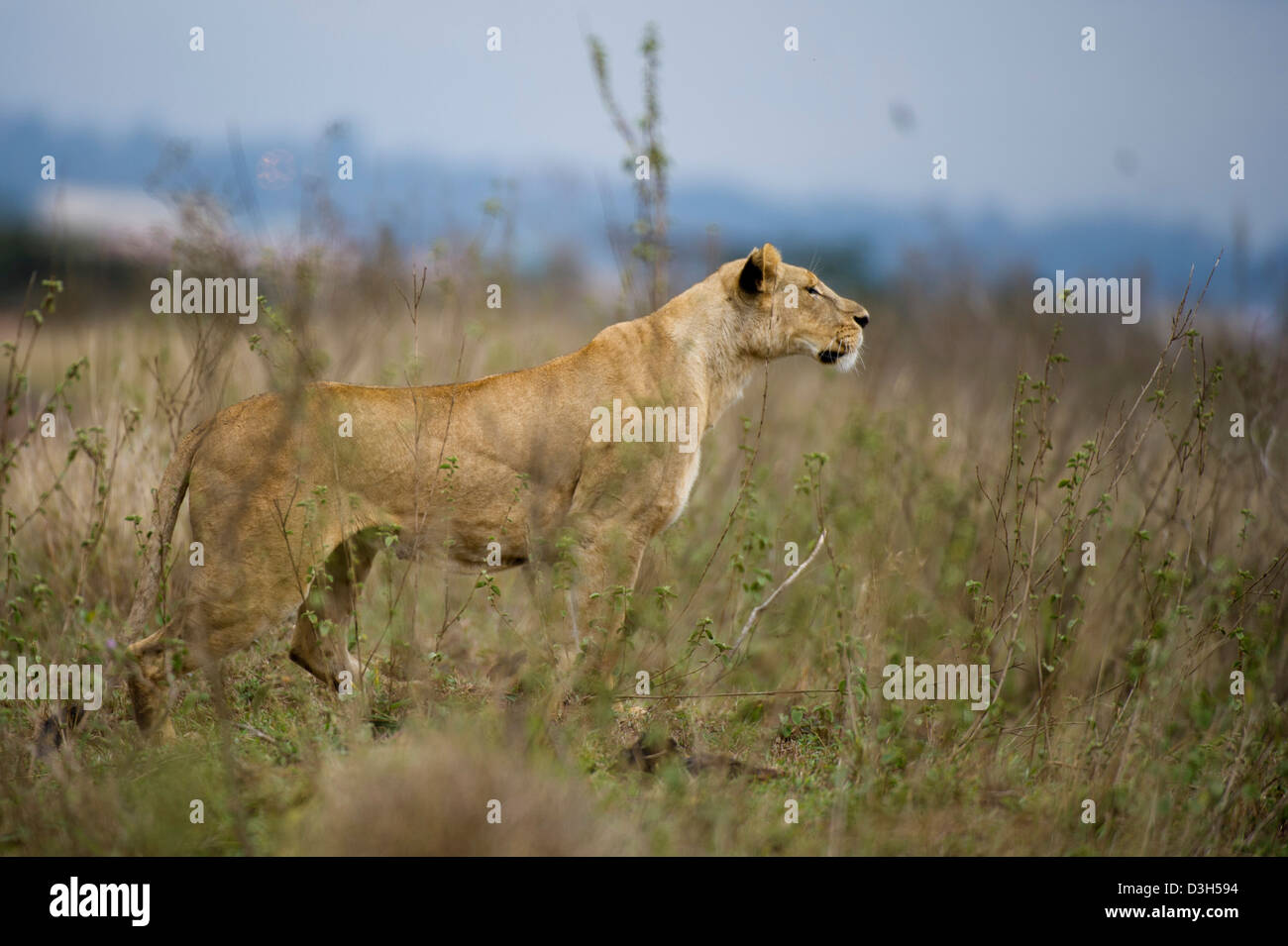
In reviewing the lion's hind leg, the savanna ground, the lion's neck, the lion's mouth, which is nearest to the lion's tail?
the savanna ground

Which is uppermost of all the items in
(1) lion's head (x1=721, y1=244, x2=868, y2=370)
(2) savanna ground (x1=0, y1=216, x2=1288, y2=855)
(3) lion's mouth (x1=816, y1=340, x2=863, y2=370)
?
(1) lion's head (x1=721, y1=244, x2=868, y2=370)

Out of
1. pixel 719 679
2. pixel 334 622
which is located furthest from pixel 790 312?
pixel 334 622

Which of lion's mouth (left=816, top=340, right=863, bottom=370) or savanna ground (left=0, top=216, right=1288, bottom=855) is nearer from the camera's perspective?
savanna ground (left=0, top=216, right=1288, bottom=855)

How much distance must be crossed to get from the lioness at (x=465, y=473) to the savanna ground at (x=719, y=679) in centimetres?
29

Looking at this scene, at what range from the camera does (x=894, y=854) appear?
495 cm

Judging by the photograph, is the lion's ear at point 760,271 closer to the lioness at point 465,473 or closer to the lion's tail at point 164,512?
the lioness at point 465,473

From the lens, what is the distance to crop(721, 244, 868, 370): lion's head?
7238mm

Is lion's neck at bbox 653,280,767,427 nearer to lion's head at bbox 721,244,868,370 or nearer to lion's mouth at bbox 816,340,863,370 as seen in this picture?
lion's head at bbox 721,244,868,370

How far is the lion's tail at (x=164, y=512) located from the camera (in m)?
6.03

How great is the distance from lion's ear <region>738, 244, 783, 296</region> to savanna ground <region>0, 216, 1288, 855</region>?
3.57ft

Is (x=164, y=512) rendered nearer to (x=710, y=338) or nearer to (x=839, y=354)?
(x=710, y=338)

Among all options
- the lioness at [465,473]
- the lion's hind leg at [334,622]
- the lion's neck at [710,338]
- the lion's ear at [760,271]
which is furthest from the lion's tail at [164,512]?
the lion's ear at [760,271]

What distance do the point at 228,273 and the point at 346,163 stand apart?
114cm
